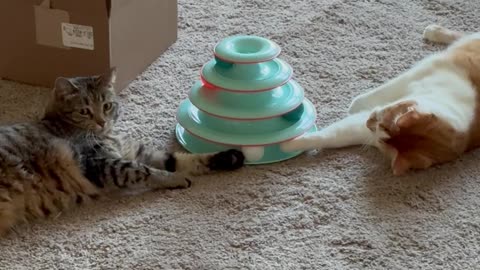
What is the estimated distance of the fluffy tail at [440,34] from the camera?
2600mm

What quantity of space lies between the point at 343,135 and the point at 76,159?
0.72m

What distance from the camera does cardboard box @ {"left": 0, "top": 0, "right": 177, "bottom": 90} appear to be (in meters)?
2.18

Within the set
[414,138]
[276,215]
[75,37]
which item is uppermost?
[75,37]

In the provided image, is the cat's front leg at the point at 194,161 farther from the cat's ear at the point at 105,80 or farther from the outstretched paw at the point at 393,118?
the outstretched paw at the point at 393,118

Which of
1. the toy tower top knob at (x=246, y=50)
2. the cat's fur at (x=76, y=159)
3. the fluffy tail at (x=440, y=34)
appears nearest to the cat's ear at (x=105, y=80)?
the cat's fur at (x=76, y=159)

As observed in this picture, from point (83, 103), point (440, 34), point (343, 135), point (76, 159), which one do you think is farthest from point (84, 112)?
point (440, 34)

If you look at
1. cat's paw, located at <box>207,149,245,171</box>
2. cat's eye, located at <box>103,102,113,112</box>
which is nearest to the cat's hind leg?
cat's paw, located at <box>207,149,245,171</box>

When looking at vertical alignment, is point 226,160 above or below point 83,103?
below

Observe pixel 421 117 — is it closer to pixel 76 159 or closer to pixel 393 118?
pixel 393 118

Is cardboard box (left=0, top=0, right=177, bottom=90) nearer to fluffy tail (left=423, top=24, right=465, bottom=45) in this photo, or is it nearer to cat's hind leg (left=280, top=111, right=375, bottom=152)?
cat's hind leg (left=280, top=111, right=375, bottom=152)

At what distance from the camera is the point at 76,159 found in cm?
189

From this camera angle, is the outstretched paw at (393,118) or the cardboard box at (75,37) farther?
the cardboard box at (75,37)

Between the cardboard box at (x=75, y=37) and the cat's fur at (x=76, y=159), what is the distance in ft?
0.68

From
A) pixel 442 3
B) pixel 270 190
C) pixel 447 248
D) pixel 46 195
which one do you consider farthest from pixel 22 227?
pixel 442 3
